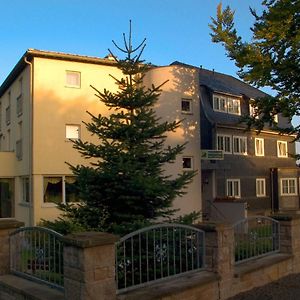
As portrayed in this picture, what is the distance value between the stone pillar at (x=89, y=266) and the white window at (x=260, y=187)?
28966mm

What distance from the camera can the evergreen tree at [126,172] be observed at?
9.40m

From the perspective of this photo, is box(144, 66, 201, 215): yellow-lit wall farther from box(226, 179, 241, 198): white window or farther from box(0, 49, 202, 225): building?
box(226, 179, 241, 198): white window

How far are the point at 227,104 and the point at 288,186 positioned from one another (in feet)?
26.7

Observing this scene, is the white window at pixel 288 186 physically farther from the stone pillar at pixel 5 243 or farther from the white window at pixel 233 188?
the stone pillar at pixel 5 243

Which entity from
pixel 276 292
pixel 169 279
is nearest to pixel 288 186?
pixel 276 292

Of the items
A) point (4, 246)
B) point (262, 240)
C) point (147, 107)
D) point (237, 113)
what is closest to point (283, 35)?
point (147, 107)

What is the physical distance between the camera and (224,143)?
30844 millimetres

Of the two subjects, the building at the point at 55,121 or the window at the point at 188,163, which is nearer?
the building at the point at 55,121

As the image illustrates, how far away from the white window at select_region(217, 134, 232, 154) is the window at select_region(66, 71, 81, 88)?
10783 mm

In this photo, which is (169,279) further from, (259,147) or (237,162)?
(259,147)

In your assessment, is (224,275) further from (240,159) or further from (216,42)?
(240,159)

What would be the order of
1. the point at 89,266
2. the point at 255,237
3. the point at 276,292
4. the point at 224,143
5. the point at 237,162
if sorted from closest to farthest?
the point at 89,266, the point at 276,292, the point at 255,237, the point at 224,143, the point at 237,162

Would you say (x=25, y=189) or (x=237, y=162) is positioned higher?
(x=237, y=162)

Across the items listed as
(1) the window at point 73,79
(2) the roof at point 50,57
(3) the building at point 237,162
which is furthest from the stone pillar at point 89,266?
(3) the building at point 237,162
